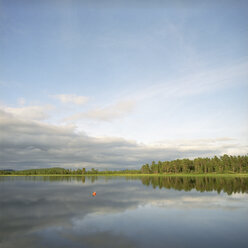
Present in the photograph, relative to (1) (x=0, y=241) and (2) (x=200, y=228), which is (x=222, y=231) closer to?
(2) (x=200, y=228)

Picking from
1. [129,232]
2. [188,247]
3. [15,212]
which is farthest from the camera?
[15,212]

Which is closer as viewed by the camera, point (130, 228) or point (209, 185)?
point (130, 228)

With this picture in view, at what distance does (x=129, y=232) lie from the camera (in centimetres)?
2212

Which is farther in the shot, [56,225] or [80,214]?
[80,214]

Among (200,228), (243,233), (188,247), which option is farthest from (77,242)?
(243,233)

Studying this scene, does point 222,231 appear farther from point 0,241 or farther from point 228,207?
point 0,241

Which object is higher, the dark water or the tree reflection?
the dark water

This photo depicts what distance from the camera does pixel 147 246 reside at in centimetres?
1809

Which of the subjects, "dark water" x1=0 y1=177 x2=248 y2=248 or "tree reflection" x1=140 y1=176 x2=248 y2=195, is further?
"tree reflection" x1=140 y1=176 x2=248 y2=195

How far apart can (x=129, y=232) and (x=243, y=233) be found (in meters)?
12.6

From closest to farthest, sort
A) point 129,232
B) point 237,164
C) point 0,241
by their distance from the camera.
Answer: point 0,241 < point 129,232 < point 237,164

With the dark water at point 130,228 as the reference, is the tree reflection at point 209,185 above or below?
below

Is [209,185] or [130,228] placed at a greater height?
[130,228]

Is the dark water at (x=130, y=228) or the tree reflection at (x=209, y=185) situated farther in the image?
the tree reflection at (x=209, y=185)
